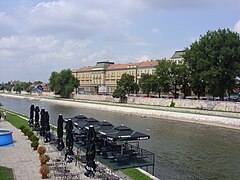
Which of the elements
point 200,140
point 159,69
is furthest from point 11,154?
point 159,69

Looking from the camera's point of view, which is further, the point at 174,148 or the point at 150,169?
the point at 174,148

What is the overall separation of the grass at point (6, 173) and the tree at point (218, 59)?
48.6m

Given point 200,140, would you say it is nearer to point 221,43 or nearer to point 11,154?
point 11,154

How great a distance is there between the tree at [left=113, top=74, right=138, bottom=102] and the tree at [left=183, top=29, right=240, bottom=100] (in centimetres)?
3200

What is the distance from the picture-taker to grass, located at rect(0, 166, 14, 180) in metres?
14.2

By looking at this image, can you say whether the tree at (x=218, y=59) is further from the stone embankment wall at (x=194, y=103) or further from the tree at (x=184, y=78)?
the tree at (x=184, y=78)

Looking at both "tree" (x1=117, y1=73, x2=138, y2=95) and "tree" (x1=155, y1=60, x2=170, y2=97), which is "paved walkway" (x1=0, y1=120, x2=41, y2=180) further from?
"tree" (x1=117, y1=73, x2=138, y2=95)

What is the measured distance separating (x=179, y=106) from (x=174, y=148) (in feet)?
140

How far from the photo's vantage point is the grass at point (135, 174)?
50.6ft

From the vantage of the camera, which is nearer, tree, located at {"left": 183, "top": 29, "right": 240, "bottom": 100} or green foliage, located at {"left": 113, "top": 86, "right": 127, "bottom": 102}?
tree, located at {"left": 183, "top": 29, "right": 240, "bottom": 100}

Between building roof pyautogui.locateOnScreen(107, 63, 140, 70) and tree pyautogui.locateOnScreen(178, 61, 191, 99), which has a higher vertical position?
building roof pyautogui.locateOnScreen(107, 63, 140, 70)

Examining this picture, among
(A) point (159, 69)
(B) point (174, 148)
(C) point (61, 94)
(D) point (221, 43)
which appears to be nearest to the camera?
(B) point (174, 148)

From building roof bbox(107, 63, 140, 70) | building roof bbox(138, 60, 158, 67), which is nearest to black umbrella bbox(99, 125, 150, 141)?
building roof bbox(138, 60, 158, 67)

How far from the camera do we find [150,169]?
1962cm
